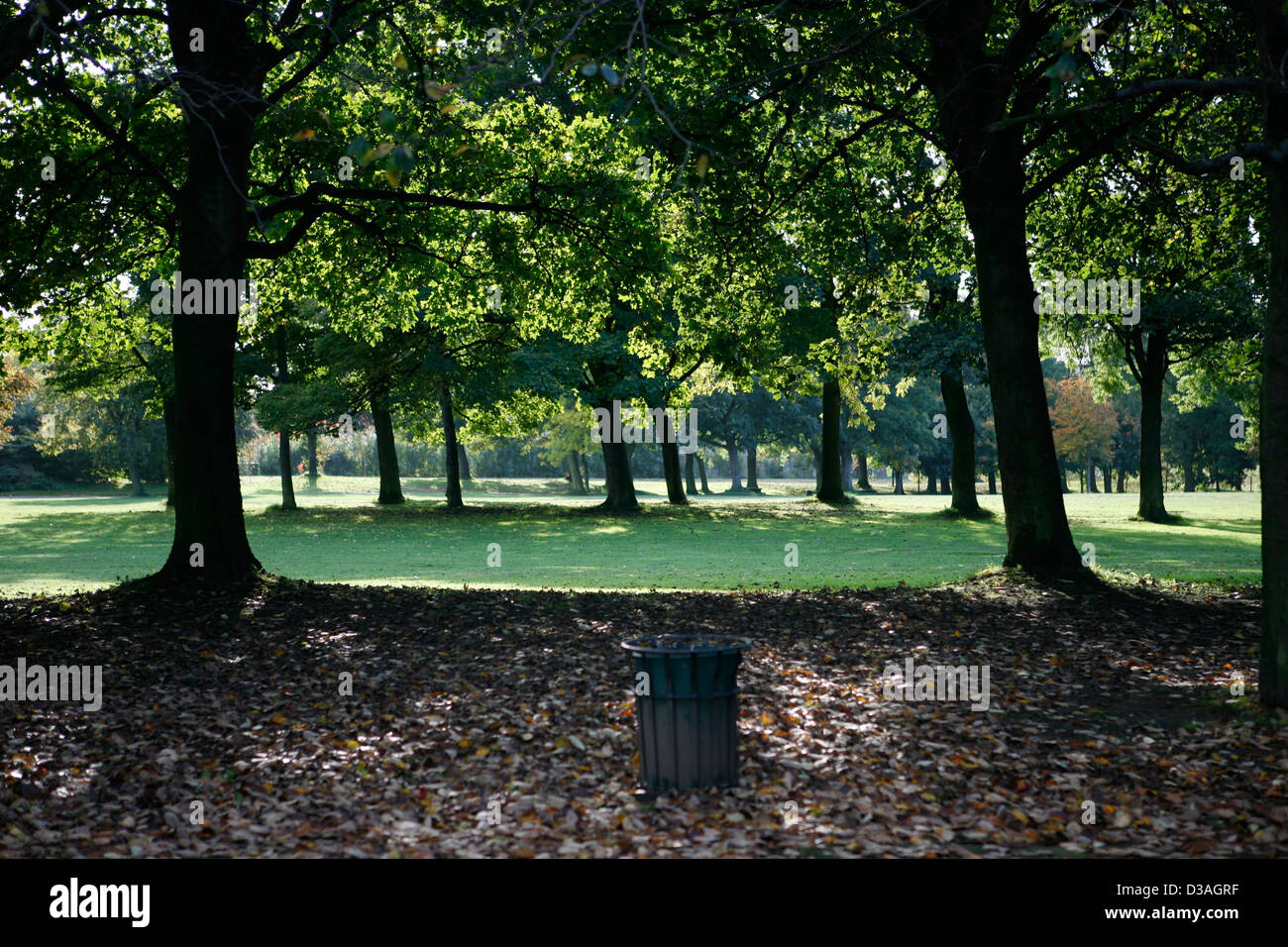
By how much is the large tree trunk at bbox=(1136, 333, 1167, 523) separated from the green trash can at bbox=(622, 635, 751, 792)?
30829 mm

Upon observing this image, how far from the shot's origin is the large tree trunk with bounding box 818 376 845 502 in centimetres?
3903

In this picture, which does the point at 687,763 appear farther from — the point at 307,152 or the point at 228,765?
the point at 307,152

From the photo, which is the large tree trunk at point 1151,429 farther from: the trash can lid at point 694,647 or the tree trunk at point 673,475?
the trash can lid at point 694,647

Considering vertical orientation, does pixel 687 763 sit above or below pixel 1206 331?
below

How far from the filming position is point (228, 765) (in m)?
→ 7.14

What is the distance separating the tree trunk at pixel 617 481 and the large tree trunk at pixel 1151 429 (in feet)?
59.2

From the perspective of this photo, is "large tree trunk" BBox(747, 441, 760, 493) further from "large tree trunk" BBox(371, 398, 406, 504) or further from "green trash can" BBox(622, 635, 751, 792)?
"green trash can" BBox(622, 635, 751, 792)

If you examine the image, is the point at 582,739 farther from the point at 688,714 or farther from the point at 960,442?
the point at 960,442

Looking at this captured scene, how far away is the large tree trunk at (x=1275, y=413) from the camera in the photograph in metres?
7.72

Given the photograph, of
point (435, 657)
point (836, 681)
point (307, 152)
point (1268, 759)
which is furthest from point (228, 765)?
point (307, 152)

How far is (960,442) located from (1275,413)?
88.6 feet

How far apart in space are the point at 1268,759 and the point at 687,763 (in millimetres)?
4235

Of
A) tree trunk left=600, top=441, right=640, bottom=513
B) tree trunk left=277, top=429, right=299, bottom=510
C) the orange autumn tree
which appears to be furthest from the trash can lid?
the orange autumn tree

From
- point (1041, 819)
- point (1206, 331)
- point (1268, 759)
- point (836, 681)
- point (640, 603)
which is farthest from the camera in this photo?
point (1206, 331)
